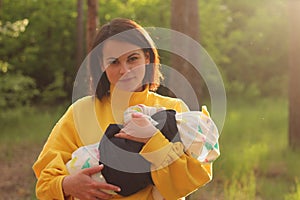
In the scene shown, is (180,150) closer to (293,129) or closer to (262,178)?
(262,178)

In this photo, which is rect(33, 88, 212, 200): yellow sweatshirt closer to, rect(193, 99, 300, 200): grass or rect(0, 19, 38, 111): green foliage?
rect(193, 99, 300, 200): grass

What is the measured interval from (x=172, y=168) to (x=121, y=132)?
23 centimetres

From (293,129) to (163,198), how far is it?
6898 millimetres

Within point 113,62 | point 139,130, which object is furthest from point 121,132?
point 113,62

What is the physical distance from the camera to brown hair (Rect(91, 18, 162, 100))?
2.41 metres

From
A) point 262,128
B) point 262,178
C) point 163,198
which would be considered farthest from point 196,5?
point 163,198

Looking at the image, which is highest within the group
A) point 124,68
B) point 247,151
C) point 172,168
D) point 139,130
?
point 124,68

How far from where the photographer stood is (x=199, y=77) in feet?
26.1

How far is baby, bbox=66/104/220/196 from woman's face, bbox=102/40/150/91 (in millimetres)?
130

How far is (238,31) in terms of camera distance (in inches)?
691

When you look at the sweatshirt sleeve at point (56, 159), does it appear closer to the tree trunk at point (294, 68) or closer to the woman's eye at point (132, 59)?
the woman's eye at point (132, 59)

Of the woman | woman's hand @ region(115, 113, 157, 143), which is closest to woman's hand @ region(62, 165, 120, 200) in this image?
the woman

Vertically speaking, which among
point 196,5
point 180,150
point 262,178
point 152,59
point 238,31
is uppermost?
point 152,59

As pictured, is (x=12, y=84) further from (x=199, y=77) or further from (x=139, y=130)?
(x=139, y=130)
